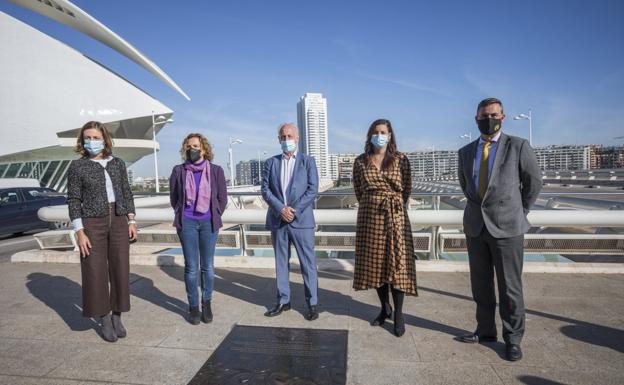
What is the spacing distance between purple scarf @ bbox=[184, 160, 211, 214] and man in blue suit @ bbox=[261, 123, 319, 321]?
55 centimetres

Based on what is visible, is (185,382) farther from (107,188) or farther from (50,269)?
(50,269)

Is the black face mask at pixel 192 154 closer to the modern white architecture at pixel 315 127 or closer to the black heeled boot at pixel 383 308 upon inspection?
the black heeled boot at pixel 383 308

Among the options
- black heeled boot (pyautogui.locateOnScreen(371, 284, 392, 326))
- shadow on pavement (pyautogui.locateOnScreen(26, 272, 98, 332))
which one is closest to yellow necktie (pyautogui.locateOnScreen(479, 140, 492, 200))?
black heeled boot (pyautogui.locateOnScreen(371, 284, 392, 326))

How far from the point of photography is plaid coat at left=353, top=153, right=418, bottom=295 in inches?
113

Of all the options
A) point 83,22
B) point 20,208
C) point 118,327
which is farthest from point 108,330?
point 83,22

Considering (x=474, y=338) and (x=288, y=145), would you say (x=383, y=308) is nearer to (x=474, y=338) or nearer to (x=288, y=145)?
(x=474, y=338)

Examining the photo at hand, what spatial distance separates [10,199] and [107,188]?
9.51 m

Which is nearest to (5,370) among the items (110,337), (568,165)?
(110,337)

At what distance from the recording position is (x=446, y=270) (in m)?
4.44

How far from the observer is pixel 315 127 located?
136375mm

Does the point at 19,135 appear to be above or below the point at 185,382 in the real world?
above

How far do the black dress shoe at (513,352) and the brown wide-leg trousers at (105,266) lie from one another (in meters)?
3.08

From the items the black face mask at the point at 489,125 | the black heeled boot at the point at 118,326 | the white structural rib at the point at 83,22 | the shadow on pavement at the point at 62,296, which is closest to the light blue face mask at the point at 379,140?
the black face mask at the point at 489,125

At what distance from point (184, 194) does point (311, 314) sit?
1633 millimetres
